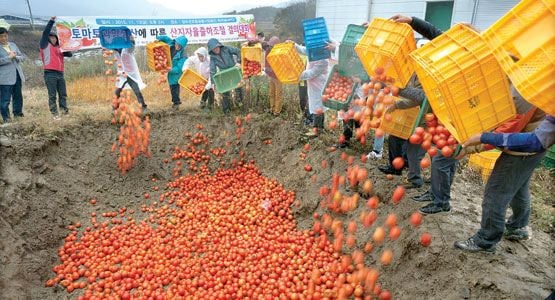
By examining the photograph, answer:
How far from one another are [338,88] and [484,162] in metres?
2.26

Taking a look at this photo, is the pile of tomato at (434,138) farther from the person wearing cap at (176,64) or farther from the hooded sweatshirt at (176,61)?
the hooded sweatshirt at (176,61)

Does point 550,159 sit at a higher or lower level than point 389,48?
lower

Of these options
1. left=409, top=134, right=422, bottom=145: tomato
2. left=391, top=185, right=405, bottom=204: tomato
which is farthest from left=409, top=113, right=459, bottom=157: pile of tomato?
left=391, top=185, right=405, bottom=204: tomato

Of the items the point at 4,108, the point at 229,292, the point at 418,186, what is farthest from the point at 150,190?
the point at 418,186

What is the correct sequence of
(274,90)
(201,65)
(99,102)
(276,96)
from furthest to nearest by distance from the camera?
(99,102), (201,65), (274,90), (276,96)

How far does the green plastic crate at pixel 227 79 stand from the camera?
6.35 m

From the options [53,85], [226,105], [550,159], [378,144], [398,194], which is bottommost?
[550,159]

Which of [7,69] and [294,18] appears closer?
[7,69]

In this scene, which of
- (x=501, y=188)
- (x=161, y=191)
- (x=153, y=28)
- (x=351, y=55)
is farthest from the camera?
(x=153, y=28)

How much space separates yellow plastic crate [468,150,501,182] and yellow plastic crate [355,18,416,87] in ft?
6.40

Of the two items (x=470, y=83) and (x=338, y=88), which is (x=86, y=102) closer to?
(x=338, y=88)

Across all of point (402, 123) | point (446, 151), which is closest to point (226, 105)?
point (402, 123)

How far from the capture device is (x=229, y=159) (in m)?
6.11

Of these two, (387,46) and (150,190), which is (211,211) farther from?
(387,46)
